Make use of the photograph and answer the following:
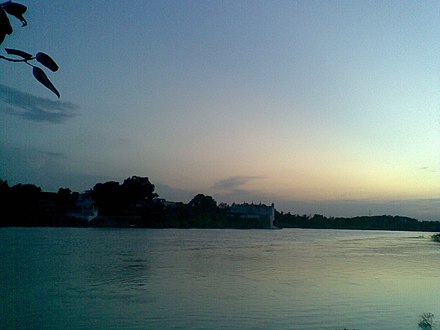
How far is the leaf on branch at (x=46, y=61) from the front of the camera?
4.04 ft

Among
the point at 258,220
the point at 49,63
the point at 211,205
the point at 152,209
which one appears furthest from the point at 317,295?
the point at 258,220

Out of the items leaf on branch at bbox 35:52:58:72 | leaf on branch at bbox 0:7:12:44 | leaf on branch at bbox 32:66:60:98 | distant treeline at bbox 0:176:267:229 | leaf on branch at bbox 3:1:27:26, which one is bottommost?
leaf on branch at bbox 32:66:60:98

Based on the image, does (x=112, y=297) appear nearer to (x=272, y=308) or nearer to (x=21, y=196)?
(x=272, y=308)

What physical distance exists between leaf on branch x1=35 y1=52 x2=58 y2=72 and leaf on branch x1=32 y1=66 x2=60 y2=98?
31 mm

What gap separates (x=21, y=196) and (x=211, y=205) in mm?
45760

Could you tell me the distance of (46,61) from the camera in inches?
48.8

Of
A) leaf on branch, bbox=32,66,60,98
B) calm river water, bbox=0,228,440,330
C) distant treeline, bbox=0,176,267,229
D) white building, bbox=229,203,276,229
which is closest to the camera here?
leaf on branch, bbox=32,66,60,98

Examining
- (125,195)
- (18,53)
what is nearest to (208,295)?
(18,53)

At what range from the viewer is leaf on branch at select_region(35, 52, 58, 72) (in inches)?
48.5

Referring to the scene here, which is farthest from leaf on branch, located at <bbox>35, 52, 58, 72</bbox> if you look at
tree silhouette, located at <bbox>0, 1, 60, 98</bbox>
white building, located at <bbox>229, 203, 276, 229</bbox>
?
white building, located at <bbox>229, 203, 276, 229</bbox>

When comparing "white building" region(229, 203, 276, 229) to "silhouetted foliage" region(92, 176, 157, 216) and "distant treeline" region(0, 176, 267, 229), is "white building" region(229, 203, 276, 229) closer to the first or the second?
"distant treeline" region(0, 176, 267, 229)

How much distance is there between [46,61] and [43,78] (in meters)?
0.08

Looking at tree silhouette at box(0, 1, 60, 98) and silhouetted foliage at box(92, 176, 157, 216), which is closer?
tree silhouette at box(0, 1, 60, 98)

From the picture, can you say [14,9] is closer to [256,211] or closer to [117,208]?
[117,208]
